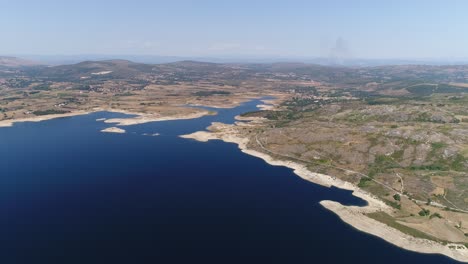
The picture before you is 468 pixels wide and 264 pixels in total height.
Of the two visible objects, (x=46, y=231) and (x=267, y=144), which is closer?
(x=46, y=231)

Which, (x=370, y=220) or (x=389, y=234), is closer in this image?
(x=389, y=234)

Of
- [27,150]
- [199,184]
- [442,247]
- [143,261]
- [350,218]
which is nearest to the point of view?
[143,261]

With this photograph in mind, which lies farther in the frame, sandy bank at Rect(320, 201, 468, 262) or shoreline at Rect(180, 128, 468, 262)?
shoreline at Rect(180, 128, 468, 262)

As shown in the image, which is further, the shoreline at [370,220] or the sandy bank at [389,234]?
the shoreline at [370,220]

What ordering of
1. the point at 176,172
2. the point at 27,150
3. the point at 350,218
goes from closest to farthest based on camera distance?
the point at 350,218
the point at 176,172
the point at 27,150

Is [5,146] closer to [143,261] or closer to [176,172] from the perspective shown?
[176,172]

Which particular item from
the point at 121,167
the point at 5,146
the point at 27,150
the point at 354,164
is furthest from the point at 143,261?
the point at 5,146

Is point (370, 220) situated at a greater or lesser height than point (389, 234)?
greater

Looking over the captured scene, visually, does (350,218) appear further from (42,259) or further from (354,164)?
(42,259)

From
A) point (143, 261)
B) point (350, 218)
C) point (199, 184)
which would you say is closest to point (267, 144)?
point (199, 184)

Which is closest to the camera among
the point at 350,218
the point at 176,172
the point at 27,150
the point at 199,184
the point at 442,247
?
the point at 442,247
